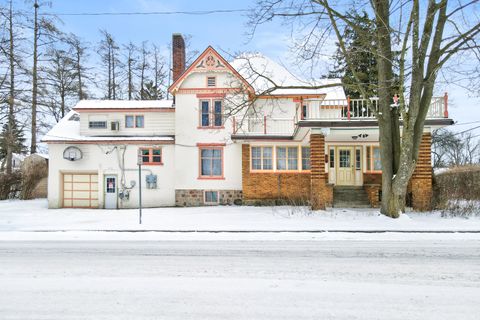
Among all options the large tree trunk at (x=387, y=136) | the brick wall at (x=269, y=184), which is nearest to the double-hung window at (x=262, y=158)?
the brick wall at (x=269, y=184)

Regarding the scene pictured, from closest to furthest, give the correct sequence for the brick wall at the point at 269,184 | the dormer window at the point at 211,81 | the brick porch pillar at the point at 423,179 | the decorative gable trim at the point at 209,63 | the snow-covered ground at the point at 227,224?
the snow-covered ground at the point at 227,224 → the brick porch pillar at the point at 423,179 → the brick wall at the point at 269,184 → the decorative gable trim at the point at 209,63 → the dormer window at the point at 211,81

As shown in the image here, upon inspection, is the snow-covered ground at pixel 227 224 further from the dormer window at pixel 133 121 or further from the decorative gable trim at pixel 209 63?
the decorative gable trim at pixel 209 63

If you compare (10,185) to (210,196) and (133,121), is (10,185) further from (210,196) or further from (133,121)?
(210,196)

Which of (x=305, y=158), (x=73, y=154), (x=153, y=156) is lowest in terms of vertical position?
(x=305, y=158)

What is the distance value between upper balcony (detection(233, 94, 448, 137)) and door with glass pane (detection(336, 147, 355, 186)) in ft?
6.62

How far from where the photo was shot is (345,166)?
20.0m

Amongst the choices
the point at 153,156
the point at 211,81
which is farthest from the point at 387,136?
the point at 153,156

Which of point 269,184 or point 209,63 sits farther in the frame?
point 209,63

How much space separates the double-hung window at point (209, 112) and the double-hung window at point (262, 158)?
8.87ft

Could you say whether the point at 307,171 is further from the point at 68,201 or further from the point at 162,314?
the point at 162,314

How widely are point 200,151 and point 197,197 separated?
2.66m

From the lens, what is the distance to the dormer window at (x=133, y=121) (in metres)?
21.4

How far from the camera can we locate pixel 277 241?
9953 millimetres

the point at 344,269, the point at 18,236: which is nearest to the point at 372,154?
the point at 344,269
